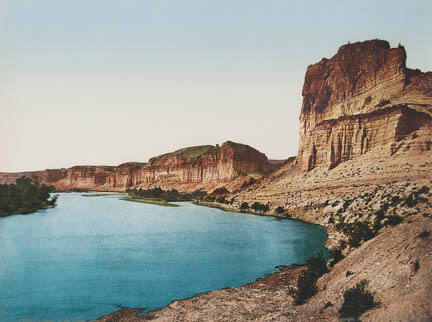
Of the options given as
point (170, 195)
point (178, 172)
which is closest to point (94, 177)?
point (178, 172)

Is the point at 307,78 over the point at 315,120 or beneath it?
over

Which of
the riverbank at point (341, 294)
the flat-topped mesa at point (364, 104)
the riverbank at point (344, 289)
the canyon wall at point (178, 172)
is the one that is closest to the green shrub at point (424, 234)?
the riverbank at point (344, 289)

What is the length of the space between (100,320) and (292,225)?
106 feet

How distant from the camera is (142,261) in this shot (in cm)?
2377

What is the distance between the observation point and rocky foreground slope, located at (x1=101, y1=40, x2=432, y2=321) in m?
12.7

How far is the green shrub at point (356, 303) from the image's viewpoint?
11.2 metres

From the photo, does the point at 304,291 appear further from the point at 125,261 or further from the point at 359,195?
the point at 359,195

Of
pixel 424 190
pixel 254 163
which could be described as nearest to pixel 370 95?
pixel 424 190

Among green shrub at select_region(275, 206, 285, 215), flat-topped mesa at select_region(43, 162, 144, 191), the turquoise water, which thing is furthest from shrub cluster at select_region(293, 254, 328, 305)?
flat-topped mesa at select_region(43, 162, 144, 191)

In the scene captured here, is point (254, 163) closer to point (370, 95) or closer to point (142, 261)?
point (370, 95)

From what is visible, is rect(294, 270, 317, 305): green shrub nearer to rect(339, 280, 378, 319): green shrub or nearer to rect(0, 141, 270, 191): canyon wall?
rect(339, 280, 378, 319): green shrub

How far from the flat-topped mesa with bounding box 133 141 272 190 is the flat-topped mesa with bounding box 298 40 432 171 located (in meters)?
27.5

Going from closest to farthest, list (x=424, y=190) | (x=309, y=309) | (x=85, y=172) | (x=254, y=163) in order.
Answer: (x=309, y=309)
(x=424, y=190)
(x=254, y=163)
(x=85, y=172)

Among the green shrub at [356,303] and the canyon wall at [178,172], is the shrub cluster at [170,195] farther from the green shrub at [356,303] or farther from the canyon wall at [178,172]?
the green shrub at [356,303]
